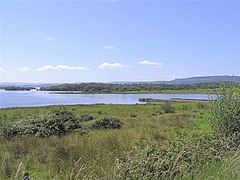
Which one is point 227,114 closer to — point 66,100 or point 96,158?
point 96,158

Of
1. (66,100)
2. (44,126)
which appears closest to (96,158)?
(44,126)

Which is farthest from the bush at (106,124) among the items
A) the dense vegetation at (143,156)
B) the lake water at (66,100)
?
the lake water at (66,100)

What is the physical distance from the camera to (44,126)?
1986 centimetres

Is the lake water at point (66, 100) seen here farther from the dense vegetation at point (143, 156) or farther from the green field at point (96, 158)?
the dense vegetation at point (143, 156)

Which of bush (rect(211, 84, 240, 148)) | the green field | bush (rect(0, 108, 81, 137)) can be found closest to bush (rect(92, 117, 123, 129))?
bush (rect(0, 108, 81, 137))

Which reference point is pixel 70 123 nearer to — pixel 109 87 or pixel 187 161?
pixel 187 161

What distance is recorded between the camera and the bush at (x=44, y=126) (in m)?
18.5

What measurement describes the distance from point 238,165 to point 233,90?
654 cm

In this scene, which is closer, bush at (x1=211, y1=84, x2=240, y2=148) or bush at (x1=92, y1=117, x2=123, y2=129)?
bush at (x1=211, y1=84, x2=240, y2=148)

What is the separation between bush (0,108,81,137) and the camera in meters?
18.5

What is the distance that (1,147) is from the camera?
1420cm

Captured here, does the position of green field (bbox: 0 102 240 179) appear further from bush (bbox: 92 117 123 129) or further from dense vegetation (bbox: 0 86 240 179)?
bush (bbox: 92 117 123 129)

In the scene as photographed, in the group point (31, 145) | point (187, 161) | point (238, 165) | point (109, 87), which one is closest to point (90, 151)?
point (31, 145)

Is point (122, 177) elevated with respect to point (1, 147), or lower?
elevated
